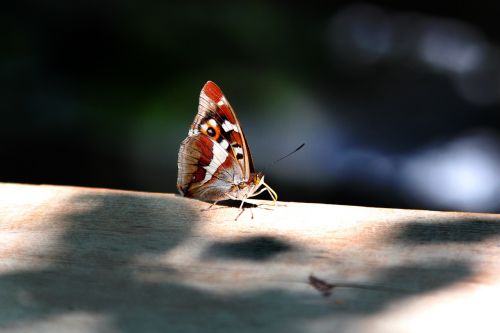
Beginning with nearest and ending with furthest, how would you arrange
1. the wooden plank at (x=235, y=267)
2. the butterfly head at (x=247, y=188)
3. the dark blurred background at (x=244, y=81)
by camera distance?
the wooden plank at (x=235, y=267) → the butterfly head at (x=247, y=188) → the dark blurred background at (x=244, y=81)

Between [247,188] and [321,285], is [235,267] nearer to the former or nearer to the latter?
[321,285]

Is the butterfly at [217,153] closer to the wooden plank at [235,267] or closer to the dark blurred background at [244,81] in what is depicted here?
the wooden plank at [235,267]

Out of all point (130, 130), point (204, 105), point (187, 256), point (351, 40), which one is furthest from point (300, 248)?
point (351, 40)

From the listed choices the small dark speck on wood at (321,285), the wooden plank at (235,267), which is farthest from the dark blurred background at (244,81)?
the small dark speck on wood at (321,285)

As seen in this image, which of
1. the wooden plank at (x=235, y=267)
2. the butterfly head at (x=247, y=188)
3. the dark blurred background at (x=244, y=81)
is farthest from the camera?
the dark blurred background at (x=244, y=81)

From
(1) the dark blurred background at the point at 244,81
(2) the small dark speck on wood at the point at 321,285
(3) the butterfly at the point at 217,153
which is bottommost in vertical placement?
(2) the small dark speck on wood at the point at 321,285

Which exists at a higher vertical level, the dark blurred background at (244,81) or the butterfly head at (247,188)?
the dark blurred background at (244,81)

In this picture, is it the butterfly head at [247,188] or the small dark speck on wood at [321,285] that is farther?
the butterfly head at [247,188]

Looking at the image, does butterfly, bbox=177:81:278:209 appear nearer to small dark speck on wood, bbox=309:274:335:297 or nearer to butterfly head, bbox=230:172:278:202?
butterfly head, bbox=230:172:278:202
